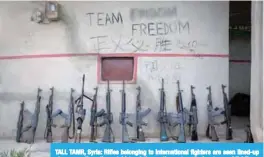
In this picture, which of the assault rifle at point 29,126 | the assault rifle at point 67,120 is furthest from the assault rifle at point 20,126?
the assault rifle at point 67,120

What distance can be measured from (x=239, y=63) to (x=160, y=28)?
12.8 ft

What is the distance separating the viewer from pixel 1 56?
6.81 metres

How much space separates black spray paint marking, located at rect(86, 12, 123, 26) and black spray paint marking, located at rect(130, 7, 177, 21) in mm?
195

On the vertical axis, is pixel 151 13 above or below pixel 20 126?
above

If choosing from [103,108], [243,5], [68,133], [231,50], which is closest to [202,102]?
[103,108]

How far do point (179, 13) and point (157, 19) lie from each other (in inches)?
12.6

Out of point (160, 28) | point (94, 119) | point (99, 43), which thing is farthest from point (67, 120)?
point (160, 28)

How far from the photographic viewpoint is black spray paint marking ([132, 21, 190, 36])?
6.62 metres

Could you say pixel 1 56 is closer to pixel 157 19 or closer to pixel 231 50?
pixel 157 19

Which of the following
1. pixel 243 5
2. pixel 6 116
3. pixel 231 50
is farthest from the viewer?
pixel 231 50

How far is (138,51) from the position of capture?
6.64 metres

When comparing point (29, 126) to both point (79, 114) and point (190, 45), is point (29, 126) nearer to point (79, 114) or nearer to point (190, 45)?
point (79, 114)

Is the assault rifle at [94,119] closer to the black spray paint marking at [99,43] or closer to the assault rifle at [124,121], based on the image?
the assault rifle at [124,121]

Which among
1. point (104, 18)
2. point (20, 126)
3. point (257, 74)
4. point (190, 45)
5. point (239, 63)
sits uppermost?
point (104, 18)
